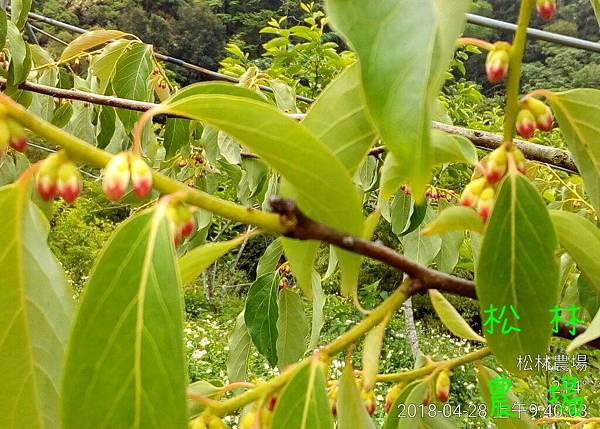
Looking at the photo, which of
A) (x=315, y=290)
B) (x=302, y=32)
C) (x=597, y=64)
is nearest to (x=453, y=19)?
(x=315, y=290)

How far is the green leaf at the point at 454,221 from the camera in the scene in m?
0.43

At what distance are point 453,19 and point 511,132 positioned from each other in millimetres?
144

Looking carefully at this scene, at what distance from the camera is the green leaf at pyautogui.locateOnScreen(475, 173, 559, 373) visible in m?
0.43

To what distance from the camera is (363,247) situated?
0.39 metres

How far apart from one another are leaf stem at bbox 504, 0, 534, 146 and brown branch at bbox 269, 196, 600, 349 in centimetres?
12

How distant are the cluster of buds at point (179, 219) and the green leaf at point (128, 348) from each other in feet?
0.09

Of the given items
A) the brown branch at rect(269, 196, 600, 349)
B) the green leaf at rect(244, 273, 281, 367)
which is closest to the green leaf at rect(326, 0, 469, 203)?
the brown branch at rect(269, 196, 600, 349)

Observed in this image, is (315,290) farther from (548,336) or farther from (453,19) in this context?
(453,19)

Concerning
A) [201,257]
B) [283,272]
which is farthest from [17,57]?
[201,257]

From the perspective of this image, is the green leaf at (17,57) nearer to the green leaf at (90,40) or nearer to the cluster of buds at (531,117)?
the green leaf at (90,40)

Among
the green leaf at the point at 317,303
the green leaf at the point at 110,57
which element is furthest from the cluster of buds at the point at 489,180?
the green leaf at the point at 110,57

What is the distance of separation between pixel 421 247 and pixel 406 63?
0.91 metres

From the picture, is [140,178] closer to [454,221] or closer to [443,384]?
[454,221]

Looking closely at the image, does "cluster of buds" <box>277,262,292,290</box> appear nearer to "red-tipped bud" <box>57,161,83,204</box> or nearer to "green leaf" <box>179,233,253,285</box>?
"green leaf" <box>179,233,253,285</box>
